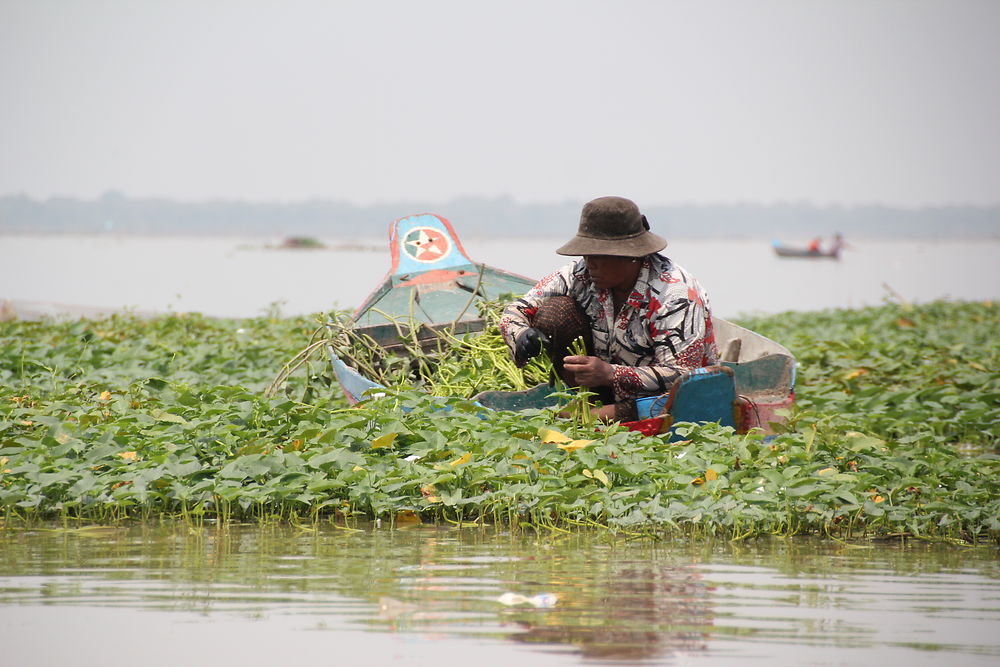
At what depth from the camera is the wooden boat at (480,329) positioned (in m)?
5.14

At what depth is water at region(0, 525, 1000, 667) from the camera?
117 inches

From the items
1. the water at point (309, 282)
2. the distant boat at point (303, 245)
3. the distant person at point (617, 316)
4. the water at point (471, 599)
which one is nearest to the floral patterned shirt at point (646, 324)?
the distant person at point (617, 316)

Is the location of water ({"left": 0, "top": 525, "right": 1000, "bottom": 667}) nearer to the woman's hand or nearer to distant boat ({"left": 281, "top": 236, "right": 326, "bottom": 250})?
the woman's hand

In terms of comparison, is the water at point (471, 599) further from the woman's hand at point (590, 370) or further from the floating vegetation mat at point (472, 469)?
the woman's hand at point (590, 370)

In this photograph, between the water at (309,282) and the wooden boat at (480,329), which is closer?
the wooden boat at (480,329)

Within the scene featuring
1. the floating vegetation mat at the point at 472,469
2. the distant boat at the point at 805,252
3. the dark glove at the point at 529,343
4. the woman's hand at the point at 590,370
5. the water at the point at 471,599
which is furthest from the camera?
the distant boat at the point at 805,252

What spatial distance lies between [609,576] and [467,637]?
0.77 m

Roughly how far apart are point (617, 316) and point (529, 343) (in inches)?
17.9

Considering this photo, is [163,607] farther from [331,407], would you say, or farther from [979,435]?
[979,435]

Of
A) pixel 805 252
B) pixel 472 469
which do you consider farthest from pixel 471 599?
pixel 805 252

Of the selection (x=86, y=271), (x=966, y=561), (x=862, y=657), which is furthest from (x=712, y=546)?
(x=86, y=271)

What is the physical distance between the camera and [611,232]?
17.0 ft

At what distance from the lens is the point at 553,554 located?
13.0 feet

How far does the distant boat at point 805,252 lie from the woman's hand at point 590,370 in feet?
139
